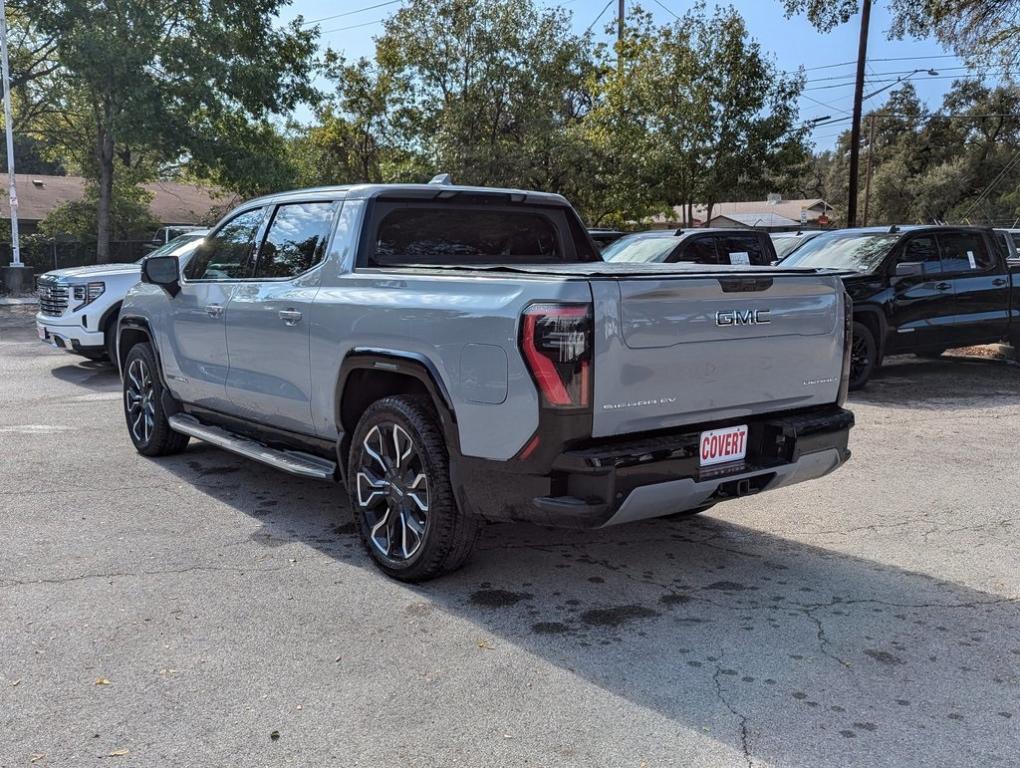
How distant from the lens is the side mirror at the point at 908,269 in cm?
1043

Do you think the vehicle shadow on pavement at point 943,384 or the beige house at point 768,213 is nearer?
the vehicle shadow on pavement at point 943,384

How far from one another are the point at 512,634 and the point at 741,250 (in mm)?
9270

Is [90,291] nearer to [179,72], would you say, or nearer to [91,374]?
[91,374]

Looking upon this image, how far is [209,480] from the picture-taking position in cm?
643

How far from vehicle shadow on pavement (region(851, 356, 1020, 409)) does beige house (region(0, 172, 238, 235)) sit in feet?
98.1

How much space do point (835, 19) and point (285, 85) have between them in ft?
48.3

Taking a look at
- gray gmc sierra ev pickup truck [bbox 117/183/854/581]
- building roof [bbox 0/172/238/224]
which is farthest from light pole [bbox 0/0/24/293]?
gray gmc sierra ev pickup truck [bbox 117/183/854/581]

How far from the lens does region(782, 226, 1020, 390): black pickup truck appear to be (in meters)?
10.4

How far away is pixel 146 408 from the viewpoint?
7.08 m

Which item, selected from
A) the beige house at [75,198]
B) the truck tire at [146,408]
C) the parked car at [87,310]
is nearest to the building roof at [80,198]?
the beige house at [75,198]

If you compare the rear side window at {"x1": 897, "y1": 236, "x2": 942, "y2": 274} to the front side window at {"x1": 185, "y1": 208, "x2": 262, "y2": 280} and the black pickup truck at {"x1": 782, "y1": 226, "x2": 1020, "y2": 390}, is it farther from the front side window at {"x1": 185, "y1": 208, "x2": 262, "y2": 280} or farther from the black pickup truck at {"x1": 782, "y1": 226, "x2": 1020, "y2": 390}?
the front side window at {"x1": 185, "y1": 208, "x2": 262, "y2": 280}

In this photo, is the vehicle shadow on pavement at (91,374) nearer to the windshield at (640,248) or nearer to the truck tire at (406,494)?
the windshield at (640,248)

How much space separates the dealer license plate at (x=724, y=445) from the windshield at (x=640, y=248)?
24.2ft


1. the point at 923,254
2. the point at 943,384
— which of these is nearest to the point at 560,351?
the point at 923,254
